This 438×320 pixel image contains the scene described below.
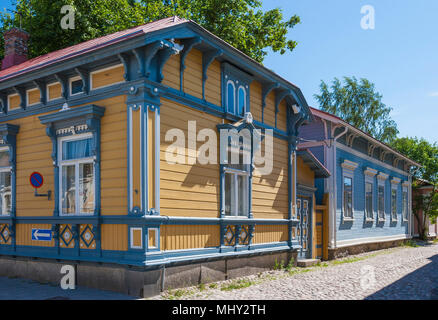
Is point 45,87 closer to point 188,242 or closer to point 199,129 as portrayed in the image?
point 199,129

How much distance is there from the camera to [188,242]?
9273 millimetres

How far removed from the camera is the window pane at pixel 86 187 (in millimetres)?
9172

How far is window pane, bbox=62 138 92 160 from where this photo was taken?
30.4 feet

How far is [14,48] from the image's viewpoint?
15305 mm

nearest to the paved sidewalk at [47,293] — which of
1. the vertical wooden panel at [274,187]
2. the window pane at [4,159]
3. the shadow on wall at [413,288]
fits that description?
the window pane at [4,159]

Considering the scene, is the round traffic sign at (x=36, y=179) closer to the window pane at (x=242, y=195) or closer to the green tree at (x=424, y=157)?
the window pane at (x=242, y=195)

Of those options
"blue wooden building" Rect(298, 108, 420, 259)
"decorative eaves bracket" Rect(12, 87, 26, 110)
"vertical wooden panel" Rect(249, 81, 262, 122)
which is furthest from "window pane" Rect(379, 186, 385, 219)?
"decorative eaves bracket" Rect(12, 87, 26, 110)

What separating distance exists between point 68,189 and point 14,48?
8030 mm

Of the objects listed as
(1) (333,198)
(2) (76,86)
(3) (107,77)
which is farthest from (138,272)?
(1) (333,198)

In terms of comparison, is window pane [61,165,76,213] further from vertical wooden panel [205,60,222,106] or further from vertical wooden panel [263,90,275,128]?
A: vertical wooden panel [263,90,275,128]

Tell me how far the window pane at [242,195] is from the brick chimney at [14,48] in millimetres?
9061

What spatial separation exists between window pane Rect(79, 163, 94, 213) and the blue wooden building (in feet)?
31.7
